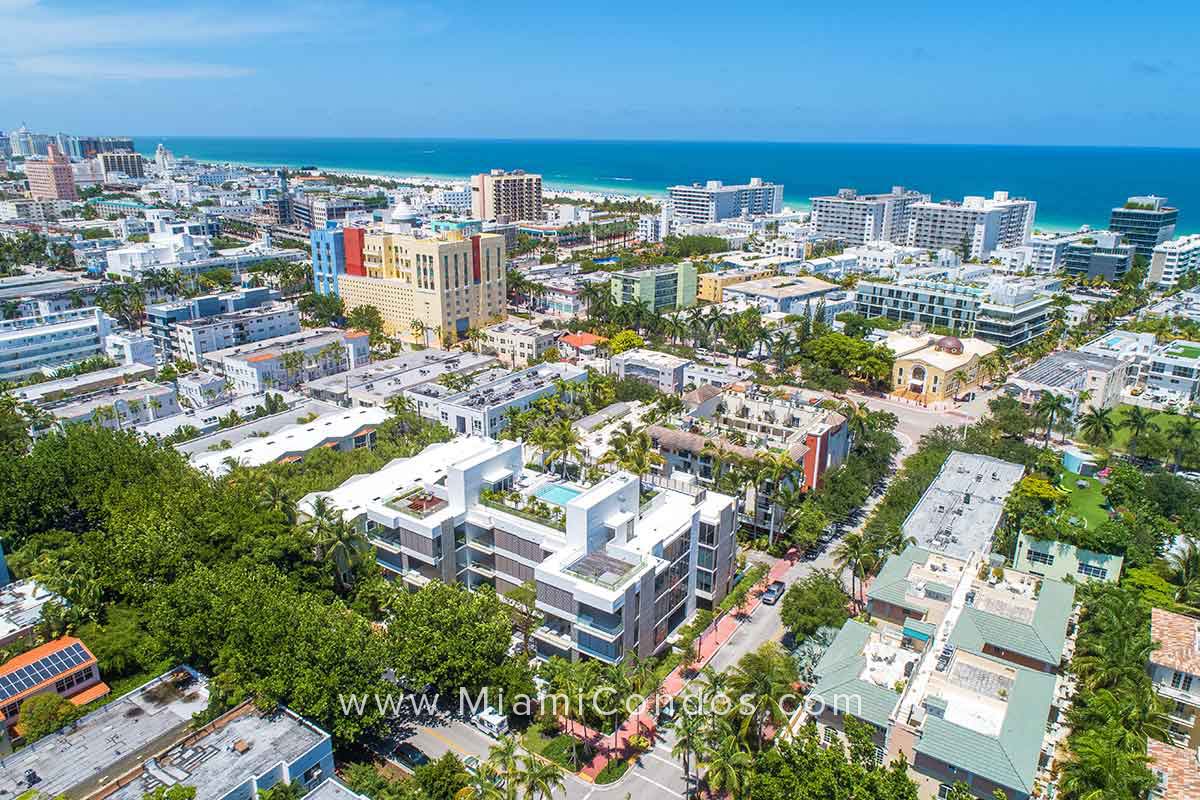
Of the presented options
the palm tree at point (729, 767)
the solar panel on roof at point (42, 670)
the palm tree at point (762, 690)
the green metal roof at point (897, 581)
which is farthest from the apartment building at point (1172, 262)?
the solar panel on roof at point (42, 670)

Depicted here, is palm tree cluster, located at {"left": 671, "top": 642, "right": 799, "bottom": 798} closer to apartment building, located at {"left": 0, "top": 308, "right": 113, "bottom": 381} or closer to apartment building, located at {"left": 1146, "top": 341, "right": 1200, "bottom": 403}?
apartment building, located at {"left": 1146, "top": 341, "right": 1200, "bottom": 403}

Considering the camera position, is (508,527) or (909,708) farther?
(508,527)

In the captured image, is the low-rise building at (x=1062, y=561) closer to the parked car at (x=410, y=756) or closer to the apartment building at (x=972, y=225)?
the parked car at (x=410, y=756)

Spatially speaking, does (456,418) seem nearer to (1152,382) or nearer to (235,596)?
(235,596)

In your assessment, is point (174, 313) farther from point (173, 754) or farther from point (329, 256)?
point (173, 754)

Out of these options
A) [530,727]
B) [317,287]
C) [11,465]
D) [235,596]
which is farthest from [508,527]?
[317,287]

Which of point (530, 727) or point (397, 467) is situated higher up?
point (397, 467)
